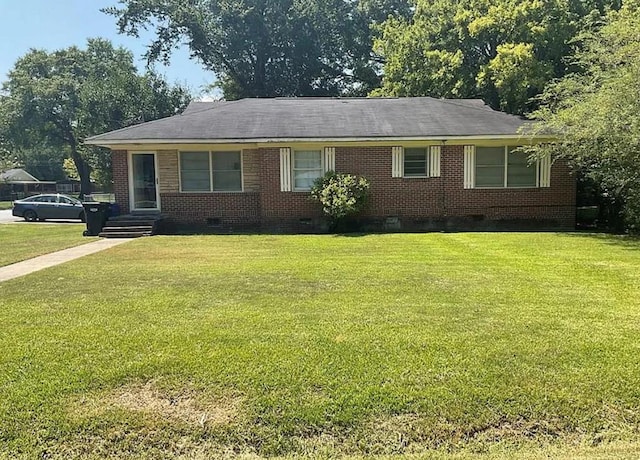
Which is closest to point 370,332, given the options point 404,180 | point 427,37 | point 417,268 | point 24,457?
point 24,457

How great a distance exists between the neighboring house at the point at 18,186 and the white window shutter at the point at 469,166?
51.7 m

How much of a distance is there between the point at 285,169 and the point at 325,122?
2.40 metres

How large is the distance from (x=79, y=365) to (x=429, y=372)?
9.81 feet

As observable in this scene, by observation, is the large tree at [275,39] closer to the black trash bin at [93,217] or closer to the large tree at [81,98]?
the large tree at [81,98]

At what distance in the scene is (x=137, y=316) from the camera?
5.48m

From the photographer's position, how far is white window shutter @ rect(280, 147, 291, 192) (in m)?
15.3

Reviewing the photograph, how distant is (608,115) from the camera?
35.8ft

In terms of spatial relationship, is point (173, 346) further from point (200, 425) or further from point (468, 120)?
point (468, 120)

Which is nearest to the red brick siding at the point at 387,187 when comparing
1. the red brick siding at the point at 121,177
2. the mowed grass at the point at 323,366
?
the red brick siding at the point at 121,177

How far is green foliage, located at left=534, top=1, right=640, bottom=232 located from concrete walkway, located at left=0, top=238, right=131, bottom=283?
1204 cm

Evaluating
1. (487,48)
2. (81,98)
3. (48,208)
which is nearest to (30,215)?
(48,208)

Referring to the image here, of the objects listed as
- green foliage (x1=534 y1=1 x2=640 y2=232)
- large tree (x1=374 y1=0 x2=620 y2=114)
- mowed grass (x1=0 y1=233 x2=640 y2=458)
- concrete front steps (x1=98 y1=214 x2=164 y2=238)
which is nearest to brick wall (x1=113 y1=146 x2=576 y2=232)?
concrete front steps (x1=98 y1=214 x2=164 y2=238)

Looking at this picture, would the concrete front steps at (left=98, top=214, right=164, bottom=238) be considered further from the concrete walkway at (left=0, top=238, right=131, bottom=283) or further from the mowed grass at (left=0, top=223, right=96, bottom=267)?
the concrete walkway at (left=0, top=238, right=131, bottom=283)

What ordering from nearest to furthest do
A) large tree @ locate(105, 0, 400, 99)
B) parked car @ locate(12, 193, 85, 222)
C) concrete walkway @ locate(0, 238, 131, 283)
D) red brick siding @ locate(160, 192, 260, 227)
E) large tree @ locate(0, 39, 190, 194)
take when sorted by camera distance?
concrete walkway @ locate(0, 238, 131, 283)
red brick siding @ locate(160, 192, 260, 227)
parked car @ locate(12, 193, 85, 222)
large tree @ locate(105, 0, 400, 99)
large tree @ locate(0, 39, 190, 194)
